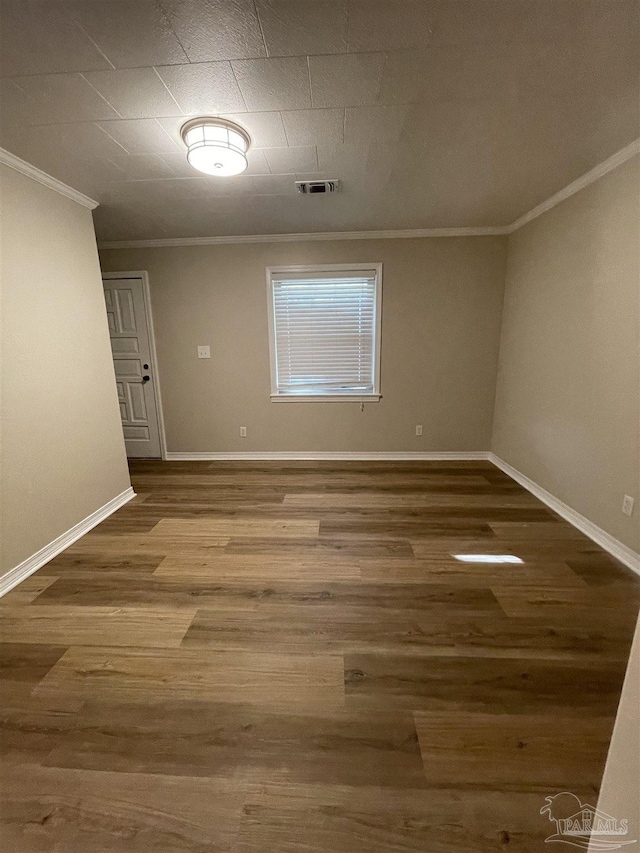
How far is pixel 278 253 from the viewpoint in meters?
3.50

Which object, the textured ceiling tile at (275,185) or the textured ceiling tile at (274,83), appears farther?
the textured ceiling tile at (275,185)

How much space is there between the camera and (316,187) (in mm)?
2391

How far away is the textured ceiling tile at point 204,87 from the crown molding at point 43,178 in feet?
3.82

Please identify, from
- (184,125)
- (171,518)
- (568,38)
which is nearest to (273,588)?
(171,518)

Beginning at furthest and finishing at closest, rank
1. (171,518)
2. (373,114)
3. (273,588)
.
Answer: (171,518), (273,588), (373,114)

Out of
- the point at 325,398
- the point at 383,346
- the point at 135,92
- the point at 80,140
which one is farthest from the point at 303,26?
the point at 325,398

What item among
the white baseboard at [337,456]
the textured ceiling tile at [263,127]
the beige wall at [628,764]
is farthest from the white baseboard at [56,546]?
the textured ceiling tile at [263,127]

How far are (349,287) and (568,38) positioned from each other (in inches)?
94.2

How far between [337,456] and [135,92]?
3.28 meters

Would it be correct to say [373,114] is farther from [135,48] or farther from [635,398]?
[635,398]

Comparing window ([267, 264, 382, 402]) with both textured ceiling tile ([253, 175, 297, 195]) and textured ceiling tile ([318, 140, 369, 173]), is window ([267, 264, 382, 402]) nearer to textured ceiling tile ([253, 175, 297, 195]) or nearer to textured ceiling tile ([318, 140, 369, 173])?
textured ceiling tile ([253, 175, 297, 195])

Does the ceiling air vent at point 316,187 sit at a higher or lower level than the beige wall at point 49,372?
higher

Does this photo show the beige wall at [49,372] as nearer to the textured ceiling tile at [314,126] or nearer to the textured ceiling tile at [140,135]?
the textured ceiling tile at [140,135]

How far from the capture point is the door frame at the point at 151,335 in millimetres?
3609
